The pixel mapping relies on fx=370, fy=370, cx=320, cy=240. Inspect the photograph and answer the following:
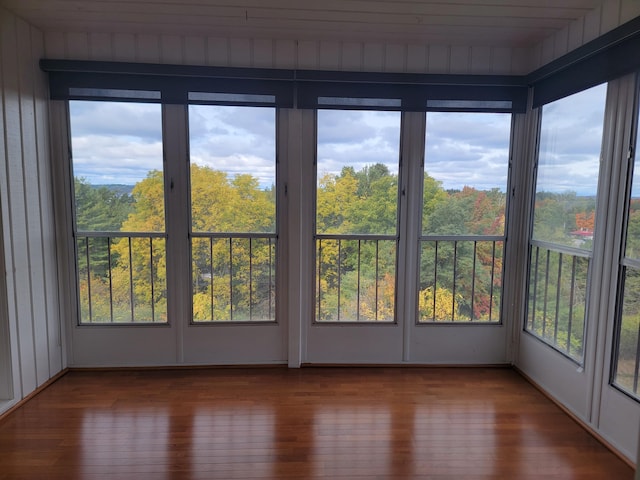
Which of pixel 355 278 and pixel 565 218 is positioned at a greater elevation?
pixel 565 218

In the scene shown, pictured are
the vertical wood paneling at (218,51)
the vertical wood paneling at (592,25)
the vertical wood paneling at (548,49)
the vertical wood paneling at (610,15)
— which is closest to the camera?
the vertical wood paneling at (610,15)

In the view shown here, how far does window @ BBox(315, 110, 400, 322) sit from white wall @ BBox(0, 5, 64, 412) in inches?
75.3

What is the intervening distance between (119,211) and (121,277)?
1.66 ft

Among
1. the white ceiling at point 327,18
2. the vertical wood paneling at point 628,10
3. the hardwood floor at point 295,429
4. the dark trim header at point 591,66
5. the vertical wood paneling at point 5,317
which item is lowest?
the hardwood floor at point 295,429

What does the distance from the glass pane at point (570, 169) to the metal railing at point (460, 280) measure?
40 cm

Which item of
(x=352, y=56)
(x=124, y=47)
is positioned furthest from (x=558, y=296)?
(x=124, y=47)

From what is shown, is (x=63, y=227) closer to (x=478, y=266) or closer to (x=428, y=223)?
(x=428, y=223)

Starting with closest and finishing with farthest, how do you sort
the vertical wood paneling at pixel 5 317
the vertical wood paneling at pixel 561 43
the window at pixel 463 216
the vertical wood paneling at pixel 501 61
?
the vertical wood paneling at pixel 5 317 → the vertical wood paneling at pixel 561 43 → the vertical wood paneling at pixel 501 61 → the window at pixel 463 216

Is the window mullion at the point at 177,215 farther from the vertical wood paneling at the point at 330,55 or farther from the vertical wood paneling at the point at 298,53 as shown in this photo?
the vertical wood paneling at the point at 330,55

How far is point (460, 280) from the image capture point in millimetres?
2943

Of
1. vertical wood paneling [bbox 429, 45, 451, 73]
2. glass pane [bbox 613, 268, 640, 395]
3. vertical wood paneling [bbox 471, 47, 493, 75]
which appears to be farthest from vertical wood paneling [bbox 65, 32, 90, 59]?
glass pane [bbox 613, 268, 640, 395]

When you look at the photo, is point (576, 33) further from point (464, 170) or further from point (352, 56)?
point (352, 56)

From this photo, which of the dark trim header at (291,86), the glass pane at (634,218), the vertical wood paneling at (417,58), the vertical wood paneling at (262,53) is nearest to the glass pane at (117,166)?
the dark trim header at (291,86)

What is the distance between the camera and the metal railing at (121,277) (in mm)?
2773
